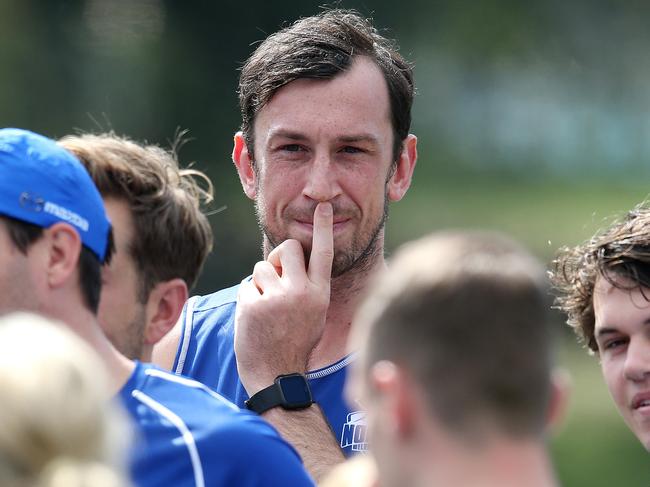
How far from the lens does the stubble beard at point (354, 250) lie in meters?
3.99

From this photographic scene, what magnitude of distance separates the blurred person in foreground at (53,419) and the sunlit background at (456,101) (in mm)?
13347

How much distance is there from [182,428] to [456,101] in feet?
61.1

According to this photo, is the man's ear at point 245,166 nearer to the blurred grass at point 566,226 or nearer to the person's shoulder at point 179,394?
the person's shoulder at point 179,394

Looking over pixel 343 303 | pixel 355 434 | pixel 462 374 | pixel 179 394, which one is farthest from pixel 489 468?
pixel 343 303

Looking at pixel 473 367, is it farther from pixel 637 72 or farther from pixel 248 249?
pixel 637 72

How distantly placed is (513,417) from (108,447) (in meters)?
0.65

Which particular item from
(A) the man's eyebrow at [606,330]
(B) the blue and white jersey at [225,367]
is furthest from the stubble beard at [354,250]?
(A) the man's eyebrow at [606,330]

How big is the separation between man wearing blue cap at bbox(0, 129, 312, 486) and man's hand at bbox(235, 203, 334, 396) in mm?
659

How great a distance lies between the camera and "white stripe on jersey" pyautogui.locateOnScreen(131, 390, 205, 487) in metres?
2.88

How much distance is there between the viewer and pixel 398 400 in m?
2.14

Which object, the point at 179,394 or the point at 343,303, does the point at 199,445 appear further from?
the point at 343,303

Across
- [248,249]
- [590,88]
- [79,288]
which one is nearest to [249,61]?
[79,288]

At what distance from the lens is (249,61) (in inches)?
172

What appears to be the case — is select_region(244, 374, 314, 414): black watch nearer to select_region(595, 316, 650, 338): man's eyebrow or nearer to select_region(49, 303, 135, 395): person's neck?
select_region(49, 303, 135, 395): person's neck
